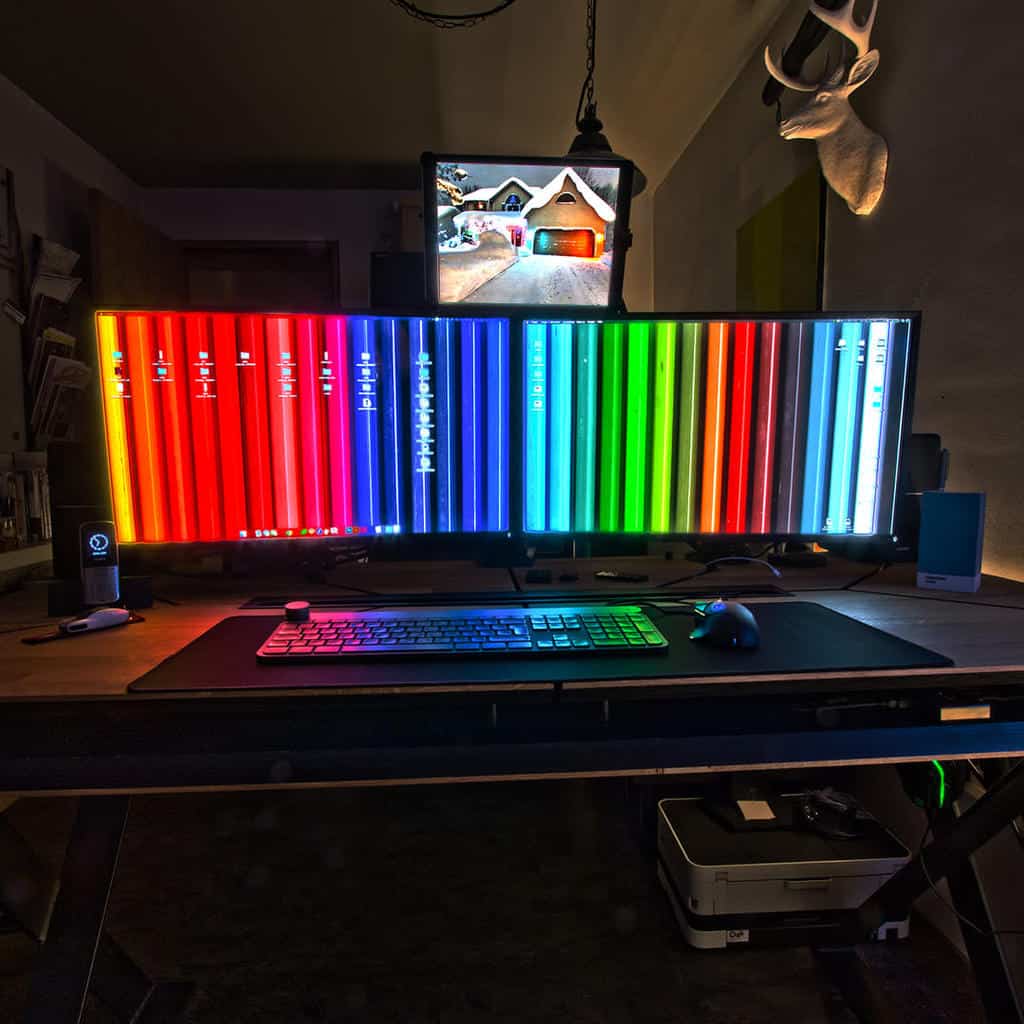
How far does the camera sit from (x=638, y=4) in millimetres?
2332

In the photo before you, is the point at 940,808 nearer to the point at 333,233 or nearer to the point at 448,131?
the point at 448,131

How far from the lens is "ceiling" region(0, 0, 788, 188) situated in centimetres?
243

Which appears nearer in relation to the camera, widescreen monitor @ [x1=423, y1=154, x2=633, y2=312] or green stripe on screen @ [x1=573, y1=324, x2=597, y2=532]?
green stripe on screen @ [x1=573, y1=324, x2=597, y2=532]

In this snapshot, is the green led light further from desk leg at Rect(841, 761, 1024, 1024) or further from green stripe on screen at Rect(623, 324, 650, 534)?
green stripe on screen at Rect(623, 324, 650, 534)

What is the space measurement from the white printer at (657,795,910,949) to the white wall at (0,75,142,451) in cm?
309

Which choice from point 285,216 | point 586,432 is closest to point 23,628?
point 586,432

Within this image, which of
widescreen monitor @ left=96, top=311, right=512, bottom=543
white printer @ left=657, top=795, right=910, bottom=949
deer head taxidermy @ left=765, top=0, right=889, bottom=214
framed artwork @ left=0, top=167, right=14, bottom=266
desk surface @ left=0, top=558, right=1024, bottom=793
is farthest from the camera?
framed artwork @ left=0, top=167, right=14, bottom=266

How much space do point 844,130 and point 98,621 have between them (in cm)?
198

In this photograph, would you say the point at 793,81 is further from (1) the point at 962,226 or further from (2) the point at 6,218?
(2) the point at 6,218

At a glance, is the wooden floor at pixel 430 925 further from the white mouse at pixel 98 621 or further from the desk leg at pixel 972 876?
the white mouse at pixel 98 621

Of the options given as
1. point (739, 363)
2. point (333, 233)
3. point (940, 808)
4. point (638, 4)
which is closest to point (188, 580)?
point (739, 363)

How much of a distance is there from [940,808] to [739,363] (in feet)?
2.94

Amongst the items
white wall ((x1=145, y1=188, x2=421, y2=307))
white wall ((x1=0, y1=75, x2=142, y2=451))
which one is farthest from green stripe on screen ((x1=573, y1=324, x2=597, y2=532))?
white wall ((x1=145, y1=188, x2=421, y2=307))

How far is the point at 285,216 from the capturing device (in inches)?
171
